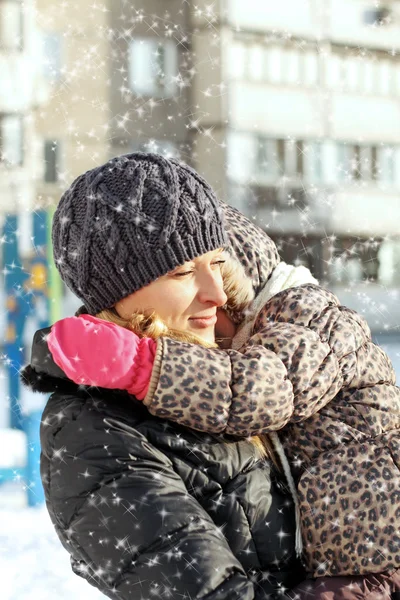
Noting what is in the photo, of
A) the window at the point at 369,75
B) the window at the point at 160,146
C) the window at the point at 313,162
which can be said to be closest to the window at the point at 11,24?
the window at the point at 160,146

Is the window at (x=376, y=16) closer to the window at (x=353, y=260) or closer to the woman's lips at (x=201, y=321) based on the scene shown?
the window at (x=353, y=260)

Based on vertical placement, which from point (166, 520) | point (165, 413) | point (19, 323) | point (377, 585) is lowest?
point (19, 323)

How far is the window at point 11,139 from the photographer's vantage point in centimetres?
1048

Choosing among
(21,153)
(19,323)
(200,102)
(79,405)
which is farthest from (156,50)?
(79,405)

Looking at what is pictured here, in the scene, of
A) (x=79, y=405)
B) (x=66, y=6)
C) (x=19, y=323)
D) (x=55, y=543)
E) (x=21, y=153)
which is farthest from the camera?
(x=21, y=153)

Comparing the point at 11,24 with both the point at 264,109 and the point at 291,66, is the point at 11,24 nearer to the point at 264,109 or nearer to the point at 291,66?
the point at 264,109

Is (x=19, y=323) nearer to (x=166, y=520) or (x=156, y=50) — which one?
(x=166, y=520)

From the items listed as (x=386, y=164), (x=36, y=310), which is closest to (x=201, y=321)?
(x=36, y=310)

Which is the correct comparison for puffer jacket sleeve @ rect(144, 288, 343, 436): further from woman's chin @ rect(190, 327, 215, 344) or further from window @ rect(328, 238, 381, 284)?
window @ rect(328, 238, 381, 284)

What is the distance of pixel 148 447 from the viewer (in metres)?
1.17

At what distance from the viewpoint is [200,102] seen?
11.0 metres

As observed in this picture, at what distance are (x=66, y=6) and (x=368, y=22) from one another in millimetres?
4265

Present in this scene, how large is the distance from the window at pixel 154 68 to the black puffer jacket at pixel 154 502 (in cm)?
911

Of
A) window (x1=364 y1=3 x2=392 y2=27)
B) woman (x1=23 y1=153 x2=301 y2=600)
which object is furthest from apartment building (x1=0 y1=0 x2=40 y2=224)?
woman (x1=23 y1=153 x2=301 y2=600)
